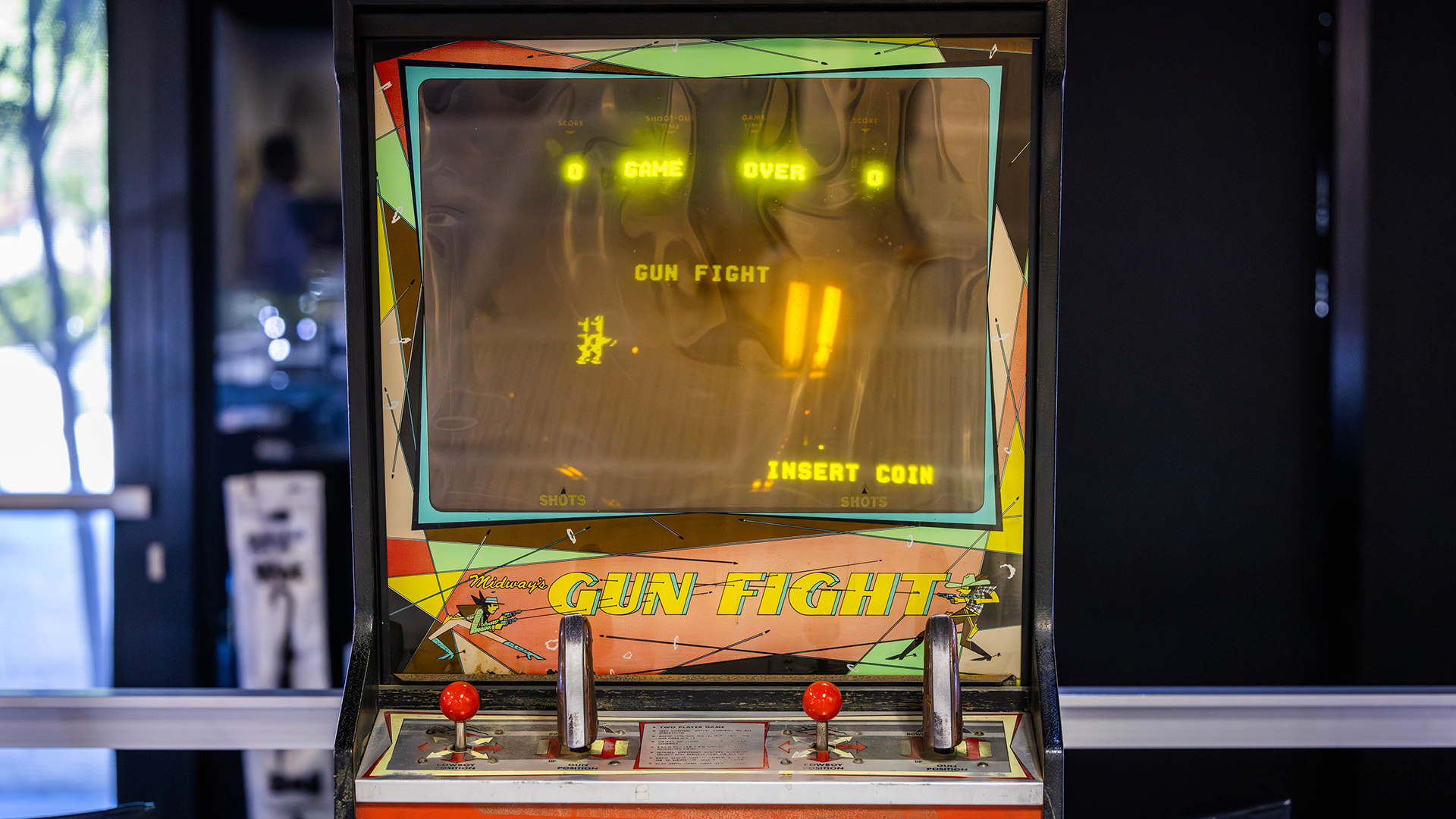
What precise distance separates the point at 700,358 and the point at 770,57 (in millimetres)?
470

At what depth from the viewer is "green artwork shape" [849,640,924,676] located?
1327mm

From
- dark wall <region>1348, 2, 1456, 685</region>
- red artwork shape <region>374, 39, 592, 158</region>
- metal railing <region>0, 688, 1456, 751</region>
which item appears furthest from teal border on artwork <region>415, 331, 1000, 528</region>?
dark wall <region>1348, 2, 1456, 685</region>

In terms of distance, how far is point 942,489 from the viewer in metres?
1.33

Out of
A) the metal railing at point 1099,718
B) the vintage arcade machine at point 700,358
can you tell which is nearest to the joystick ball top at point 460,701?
the vintage arcade machine at point 700,358

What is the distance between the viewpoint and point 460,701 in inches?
47.7

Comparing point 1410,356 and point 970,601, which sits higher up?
point 1410,356

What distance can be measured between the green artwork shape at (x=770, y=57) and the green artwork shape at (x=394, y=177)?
0.35 m

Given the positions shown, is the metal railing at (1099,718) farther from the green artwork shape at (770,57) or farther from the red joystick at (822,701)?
the green artwork shape at (770,57)

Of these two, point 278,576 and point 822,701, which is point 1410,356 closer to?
point 822,701

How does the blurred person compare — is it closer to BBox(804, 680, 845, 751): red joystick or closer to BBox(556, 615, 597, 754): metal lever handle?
BBox(556, 615, 597, 754): metal lever handle

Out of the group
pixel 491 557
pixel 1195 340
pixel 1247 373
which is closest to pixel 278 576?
pixel 491 557

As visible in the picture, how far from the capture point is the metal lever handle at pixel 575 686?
119cm

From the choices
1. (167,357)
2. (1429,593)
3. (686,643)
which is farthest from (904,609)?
(167,357)

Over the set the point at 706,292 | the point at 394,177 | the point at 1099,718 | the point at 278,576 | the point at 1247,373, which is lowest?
the point at 1099,718
